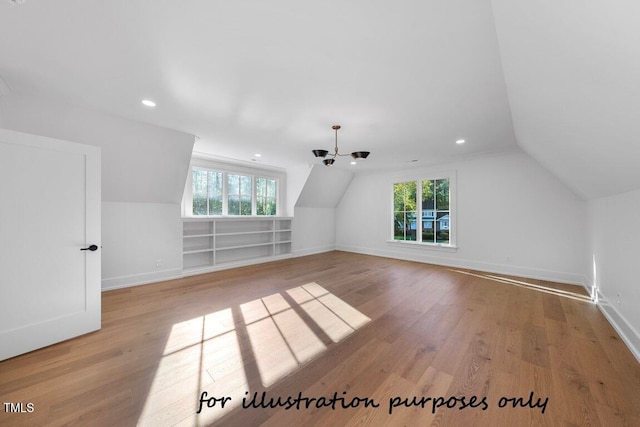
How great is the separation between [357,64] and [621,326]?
373 cm

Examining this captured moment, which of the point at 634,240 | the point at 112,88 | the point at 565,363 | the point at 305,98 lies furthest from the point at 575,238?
the point at 112,88

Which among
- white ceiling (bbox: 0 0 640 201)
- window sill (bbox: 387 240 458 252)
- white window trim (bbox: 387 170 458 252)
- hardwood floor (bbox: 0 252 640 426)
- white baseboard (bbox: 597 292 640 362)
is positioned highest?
white ceiling (bbox: 0 0 640 201)

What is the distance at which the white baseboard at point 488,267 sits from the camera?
4238 mm

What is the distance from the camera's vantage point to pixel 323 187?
22.5 ft

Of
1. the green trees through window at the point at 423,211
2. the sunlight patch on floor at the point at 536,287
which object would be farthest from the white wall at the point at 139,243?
the sunlight patch on floor at the point at 536,287

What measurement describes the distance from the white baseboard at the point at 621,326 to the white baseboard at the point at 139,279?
6.04 meters

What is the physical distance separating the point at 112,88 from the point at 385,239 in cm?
624

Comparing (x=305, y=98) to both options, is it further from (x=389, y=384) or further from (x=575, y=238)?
(x=575, y=238)

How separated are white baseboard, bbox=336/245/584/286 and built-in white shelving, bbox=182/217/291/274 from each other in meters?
2.69

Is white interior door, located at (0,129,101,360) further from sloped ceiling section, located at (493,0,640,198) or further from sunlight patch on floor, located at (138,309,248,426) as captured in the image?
sloped ceiling section, located at (493,0,640,198)

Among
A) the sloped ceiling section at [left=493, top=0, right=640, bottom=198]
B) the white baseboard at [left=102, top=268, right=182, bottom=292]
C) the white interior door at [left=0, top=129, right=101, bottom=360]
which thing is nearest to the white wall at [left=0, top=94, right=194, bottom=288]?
the white baseboard at [left=102, top=268, right=182, bottom=292]

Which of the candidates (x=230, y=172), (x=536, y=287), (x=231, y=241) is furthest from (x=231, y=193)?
(x=536, y=287)

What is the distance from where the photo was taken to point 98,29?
1654mm

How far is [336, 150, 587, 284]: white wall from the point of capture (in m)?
4.23
